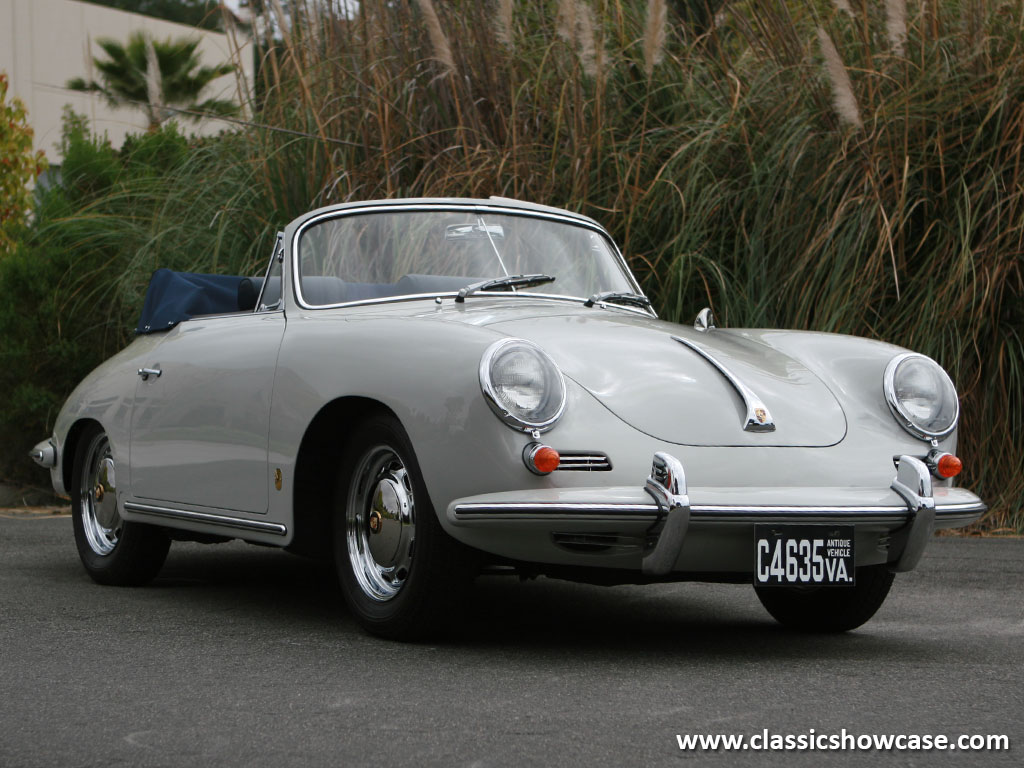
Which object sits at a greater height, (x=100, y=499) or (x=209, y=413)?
(x=209, y=413)

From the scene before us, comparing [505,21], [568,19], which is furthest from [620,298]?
[505,21]

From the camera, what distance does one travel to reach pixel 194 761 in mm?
2705

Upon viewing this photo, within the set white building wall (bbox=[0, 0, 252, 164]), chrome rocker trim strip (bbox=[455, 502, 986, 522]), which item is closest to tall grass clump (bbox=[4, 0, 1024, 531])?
chrome rocker trim strip (bbox=[455, 502, 986, 522])

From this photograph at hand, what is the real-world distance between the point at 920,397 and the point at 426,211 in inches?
73.7

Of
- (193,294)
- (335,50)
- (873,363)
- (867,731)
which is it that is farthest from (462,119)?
(867,731)

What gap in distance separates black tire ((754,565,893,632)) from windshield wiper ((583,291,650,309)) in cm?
115

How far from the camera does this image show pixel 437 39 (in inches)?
315

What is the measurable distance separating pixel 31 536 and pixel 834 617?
168 inches

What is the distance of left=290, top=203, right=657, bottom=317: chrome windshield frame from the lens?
482 cm

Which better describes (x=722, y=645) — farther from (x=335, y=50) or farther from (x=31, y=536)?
(x=335, y=50)

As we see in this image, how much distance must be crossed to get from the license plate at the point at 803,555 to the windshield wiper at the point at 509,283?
1.43 m

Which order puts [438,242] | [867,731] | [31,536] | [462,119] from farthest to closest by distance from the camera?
[462,119], [31,536], [438,242], [867,731]

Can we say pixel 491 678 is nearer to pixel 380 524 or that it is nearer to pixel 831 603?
pixel 380 524

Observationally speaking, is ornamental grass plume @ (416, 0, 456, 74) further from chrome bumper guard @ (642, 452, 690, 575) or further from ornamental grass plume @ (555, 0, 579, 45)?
chrome bumper guard @ (642, 452, 690, 575)
